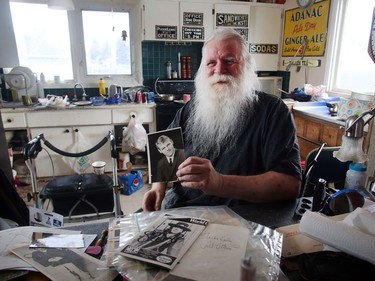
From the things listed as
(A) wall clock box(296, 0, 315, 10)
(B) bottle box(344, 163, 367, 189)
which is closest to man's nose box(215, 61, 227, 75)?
(B) bottle box(344, 163, 367, 189)

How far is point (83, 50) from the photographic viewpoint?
3.56 metres

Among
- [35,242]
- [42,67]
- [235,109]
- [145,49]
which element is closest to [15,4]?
[42,67]

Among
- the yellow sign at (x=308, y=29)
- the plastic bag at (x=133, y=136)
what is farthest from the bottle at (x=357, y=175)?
the yellow sign at (x=308, y=29)

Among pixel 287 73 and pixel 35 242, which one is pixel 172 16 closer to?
pixel 287 73

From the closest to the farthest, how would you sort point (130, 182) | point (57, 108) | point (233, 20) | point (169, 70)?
1. point (130, 182)
2. point (57, 108)
3. point (233, 20)
4. point (169, 70)

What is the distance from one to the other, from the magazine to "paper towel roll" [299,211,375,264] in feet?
0.86

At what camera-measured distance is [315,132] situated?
2.73 metres

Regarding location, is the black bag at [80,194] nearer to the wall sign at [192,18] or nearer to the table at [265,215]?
the table at [265,215]

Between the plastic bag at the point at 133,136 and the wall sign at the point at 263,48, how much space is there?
1.84 metres

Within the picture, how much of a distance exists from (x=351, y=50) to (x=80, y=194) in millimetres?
3068

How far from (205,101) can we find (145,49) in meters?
2.46

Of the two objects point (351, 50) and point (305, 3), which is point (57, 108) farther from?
point (351, 50)

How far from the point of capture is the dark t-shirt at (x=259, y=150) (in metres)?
1.11

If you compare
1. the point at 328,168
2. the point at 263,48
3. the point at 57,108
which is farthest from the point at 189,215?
the point at 263,48
